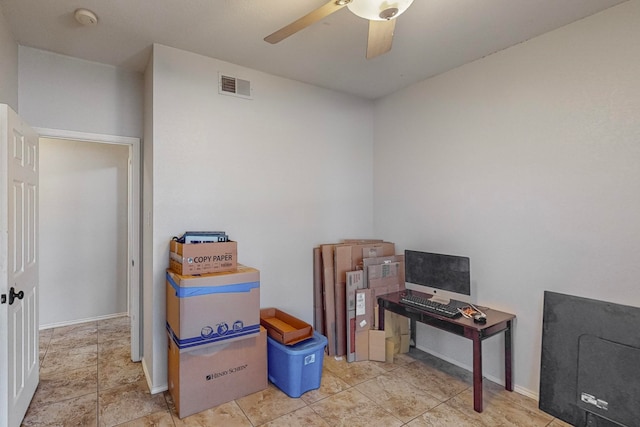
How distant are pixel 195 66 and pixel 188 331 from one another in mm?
2089

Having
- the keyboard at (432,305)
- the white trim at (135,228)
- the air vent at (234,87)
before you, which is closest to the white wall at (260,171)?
the air vent at (234,87)

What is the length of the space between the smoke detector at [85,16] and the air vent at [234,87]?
94 centimetres

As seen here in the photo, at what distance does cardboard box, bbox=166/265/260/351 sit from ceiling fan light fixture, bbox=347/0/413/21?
1.82 m

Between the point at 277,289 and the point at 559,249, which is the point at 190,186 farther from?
the point at 559,249

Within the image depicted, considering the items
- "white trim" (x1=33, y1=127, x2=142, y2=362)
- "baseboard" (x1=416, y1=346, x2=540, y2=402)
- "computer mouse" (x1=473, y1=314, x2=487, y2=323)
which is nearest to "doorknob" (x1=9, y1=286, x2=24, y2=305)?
"white trim" (x1=33, y1=127, x2=142, y2=362)

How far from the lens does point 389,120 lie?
371 centimetres

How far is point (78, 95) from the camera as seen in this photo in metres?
2.80

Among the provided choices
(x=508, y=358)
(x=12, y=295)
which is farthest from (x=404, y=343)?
(x=12, y=295)

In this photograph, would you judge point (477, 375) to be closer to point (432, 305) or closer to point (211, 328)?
point (432, 305)

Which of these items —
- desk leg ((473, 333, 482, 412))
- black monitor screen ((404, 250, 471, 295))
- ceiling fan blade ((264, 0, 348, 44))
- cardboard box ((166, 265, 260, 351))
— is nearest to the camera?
ceiling fan blade ((264, 0, 348, 44))

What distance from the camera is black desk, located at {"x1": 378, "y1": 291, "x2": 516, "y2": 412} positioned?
7.74 feet

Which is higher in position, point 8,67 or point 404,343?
point 8,67

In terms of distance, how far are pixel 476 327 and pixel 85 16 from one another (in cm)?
338

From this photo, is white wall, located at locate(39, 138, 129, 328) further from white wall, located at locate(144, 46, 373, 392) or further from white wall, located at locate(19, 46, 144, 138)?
white wall, located at locate(144, 46, 373, 392)
